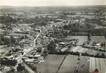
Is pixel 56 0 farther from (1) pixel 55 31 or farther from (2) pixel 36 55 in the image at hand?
(2) pixel 36 55

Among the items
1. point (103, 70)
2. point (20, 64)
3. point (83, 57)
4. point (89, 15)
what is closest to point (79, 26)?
point (89, 15)

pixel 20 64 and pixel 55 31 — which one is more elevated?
pixel 55 31

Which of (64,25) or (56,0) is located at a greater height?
(56,0)

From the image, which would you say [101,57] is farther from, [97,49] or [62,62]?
[62,62]

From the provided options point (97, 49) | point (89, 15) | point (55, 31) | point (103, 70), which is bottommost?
point (103, 70)

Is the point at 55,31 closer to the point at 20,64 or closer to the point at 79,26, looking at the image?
the point at 79,26

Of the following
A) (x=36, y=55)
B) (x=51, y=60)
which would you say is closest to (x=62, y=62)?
(x=51, y=60)
